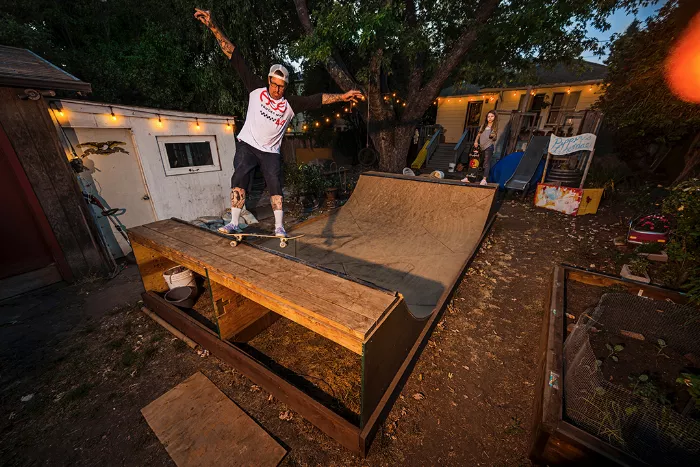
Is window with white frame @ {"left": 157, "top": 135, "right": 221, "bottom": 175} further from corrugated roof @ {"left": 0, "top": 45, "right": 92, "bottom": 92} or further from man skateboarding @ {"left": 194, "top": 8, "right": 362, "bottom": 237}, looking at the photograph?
man skateboarding @ {"left": 194, "top": 8, "right": 362, "bottom": 237}

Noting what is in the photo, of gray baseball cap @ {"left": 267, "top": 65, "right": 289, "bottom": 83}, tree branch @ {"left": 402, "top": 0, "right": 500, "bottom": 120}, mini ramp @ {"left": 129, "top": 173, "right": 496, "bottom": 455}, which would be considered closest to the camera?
mini ramp @ {"left": 129, "top": 173, "right": 496, "bottom": 455}

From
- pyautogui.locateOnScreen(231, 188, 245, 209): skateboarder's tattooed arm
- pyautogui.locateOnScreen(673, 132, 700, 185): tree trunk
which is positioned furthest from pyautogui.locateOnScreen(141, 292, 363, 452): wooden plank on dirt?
pyautogui.locateOnScreen(673, 132, 700, 185): tree trunk

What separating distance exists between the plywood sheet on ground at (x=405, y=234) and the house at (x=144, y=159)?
349 cm

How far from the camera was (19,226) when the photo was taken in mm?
4426

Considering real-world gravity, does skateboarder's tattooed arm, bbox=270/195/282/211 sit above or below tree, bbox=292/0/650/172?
below

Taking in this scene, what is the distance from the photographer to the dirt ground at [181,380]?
2090 millimetres

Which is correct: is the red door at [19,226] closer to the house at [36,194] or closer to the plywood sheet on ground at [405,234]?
the house at [36,194]

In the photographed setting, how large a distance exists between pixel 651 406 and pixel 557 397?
63 centimetres

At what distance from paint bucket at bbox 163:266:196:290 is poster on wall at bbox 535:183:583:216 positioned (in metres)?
9.50

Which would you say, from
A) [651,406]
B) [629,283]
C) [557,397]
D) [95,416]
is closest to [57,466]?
[95,416]

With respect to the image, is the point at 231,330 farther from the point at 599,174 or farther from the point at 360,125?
the point at 360,125

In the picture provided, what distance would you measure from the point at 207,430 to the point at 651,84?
34.5 ft

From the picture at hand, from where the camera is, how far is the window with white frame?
6.42 m

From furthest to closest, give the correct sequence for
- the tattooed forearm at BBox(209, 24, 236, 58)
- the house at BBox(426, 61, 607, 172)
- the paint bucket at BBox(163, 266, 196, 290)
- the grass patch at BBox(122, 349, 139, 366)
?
the house at BBox(426, 61, 607, 172), the paint bucket at BBox(163, 266, 196, 290), the tattooed forearm at BBox(209, 24, 236, 58), the grass patch at BBox(122, 349, 139, 366)
